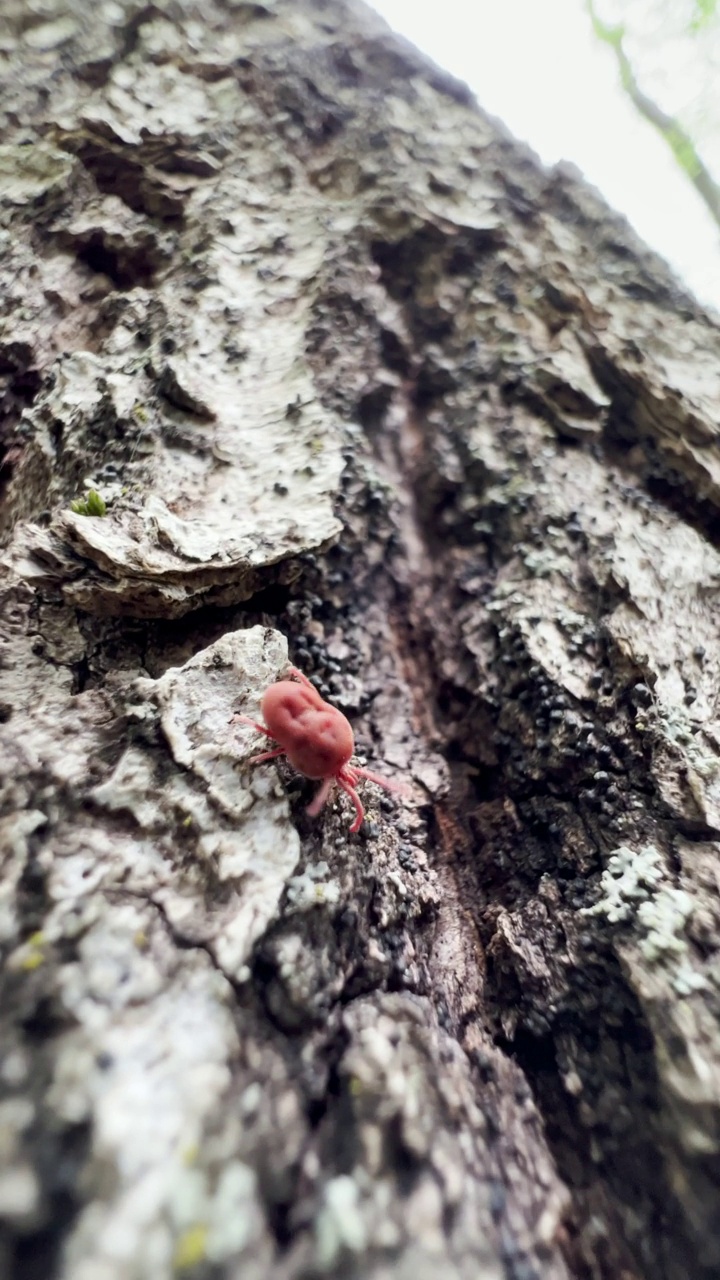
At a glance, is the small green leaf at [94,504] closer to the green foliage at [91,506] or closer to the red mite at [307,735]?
the green foliage at [91,506]

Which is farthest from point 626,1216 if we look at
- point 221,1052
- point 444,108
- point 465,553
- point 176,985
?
point 444,108

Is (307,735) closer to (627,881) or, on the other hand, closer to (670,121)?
(627,881)

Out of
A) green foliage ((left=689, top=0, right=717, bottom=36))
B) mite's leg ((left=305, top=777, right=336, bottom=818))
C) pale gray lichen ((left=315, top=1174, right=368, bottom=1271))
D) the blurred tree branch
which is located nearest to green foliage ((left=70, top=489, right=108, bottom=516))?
mite's leg ((left=305, top=777, right=336, bottom=818))

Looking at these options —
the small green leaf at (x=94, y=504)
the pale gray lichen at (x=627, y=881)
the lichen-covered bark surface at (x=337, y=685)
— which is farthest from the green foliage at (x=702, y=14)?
the pale gray lichen at (x=627, y=881)

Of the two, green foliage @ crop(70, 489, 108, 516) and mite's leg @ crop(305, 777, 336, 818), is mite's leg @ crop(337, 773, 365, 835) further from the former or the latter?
green foliage @ crop(70, 489, 108, 516)

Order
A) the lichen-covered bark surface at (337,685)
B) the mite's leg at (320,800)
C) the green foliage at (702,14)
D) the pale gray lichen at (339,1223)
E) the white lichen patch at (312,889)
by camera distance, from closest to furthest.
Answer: the pale gray lichen at (339,1223) < the lichen-covered bark surface at (337,685) < the white lichen patch at (312,889) < the mite's leg at (320,800) < the green foliage at (702,14)
